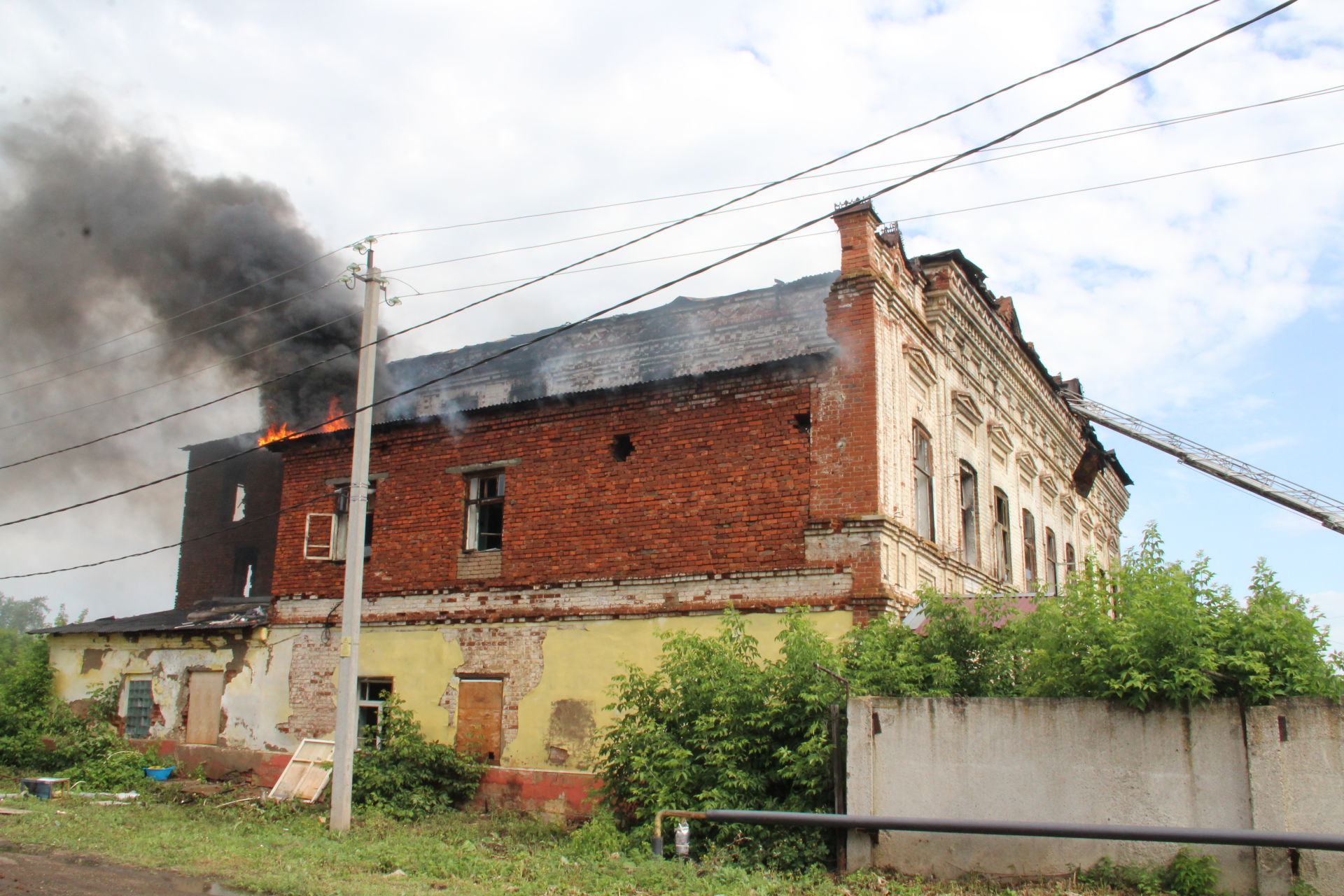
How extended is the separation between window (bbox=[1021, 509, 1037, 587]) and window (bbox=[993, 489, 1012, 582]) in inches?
30.5

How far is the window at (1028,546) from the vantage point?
18.6 meters

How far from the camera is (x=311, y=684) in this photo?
51.9 ft

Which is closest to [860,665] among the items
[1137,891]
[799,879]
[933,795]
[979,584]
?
[933,795]

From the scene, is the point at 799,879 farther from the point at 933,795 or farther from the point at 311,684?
the point at 311,684

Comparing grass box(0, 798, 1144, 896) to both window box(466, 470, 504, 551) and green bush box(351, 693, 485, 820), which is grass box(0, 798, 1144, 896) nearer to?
green bush box(351, 693, 485, 820)

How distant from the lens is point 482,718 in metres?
14.2

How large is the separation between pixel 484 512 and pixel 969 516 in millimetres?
7671

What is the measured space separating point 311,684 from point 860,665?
963cm

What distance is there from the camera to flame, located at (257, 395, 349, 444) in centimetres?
1771

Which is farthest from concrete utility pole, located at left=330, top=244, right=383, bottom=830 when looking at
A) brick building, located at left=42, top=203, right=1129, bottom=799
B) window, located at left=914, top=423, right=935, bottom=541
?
window, located at left=914, top=423, right=935, bottom=541

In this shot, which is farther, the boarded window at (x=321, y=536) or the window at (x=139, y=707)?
the window at (x=139, y=707)

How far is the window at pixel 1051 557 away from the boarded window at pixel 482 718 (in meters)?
11.6

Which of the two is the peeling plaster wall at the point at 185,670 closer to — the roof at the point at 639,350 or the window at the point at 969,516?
A: the roof at the point at 639,350

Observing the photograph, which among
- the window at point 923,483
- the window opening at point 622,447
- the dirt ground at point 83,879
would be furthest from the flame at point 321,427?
the window at point 923,483
